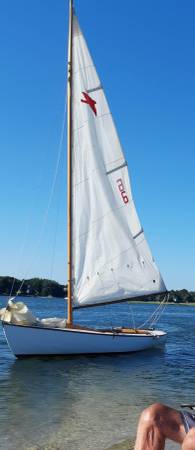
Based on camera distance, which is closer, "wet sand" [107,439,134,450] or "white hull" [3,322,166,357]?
"wet sand" [107,439,134,450]

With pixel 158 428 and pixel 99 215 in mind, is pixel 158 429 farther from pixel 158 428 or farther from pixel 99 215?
pixel 99 215

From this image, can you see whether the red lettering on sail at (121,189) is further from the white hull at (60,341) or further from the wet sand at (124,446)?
the wet sand at (124,446)

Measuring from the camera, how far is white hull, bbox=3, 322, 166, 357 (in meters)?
17.1

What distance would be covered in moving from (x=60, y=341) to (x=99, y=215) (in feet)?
18.7

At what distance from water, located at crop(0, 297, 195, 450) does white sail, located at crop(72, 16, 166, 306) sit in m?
2.87

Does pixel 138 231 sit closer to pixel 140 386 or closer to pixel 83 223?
pixel 83 223

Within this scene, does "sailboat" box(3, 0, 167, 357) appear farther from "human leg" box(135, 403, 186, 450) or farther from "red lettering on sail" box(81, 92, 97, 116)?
"human leg" box(135, 403, 186, 450)

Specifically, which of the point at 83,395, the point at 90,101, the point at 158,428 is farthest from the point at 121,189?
the point at 158,428

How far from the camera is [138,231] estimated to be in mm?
22188

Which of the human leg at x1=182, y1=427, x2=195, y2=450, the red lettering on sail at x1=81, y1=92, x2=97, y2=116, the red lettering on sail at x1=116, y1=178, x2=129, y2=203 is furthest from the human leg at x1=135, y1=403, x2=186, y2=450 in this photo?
the red lettering on sail at x1=81, y1=92, x2=97, y2=116

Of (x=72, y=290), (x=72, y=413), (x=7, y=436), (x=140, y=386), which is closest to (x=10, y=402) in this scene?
(x=72, y=413)

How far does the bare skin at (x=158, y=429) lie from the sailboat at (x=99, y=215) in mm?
14587

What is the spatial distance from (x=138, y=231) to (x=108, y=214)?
1719 millimetres

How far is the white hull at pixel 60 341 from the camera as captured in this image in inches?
675
